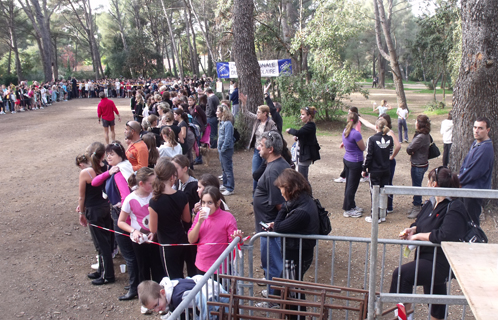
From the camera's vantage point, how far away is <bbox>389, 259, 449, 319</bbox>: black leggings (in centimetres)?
354

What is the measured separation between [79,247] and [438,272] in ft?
16.2

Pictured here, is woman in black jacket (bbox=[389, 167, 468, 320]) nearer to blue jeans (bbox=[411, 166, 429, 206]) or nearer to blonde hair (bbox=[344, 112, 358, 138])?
blonde hair (bbox=[344, 112, 358, 138])

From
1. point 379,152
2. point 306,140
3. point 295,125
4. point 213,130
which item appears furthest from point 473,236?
point 295,125

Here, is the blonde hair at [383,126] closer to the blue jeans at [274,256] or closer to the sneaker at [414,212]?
the sneaker at [414,212]

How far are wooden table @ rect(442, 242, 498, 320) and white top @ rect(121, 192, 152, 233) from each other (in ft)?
10.1

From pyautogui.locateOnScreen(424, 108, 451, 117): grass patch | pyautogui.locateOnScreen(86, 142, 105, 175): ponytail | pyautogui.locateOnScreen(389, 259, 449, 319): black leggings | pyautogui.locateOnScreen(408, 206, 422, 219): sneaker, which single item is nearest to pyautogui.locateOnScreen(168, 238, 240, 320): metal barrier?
pyautogui.locateOnScreen(389, 259, 449, 319): black leggings

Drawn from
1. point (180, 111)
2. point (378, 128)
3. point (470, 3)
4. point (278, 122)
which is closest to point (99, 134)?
point (180, 111)

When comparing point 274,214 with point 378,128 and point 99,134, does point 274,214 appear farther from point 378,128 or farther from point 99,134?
point 99,134

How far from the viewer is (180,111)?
26.8ft

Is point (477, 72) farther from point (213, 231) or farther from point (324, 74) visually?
point (324, 74)

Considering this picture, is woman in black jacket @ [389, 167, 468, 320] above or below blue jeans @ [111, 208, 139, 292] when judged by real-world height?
above

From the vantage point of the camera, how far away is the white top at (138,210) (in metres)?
4.38

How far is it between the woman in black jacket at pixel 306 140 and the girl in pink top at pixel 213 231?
10.3 feet

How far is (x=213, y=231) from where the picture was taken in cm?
394
